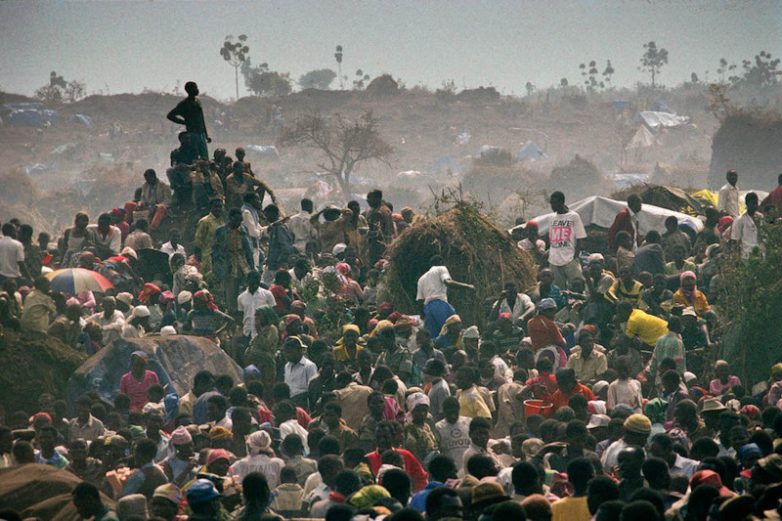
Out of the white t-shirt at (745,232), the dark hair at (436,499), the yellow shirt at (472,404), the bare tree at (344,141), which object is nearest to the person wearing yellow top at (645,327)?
the white t-shirt at (745,232)

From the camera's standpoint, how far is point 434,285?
1745cm

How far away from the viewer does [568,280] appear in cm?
1905

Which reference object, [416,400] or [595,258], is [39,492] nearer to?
[416,400]

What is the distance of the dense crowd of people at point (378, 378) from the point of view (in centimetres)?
961

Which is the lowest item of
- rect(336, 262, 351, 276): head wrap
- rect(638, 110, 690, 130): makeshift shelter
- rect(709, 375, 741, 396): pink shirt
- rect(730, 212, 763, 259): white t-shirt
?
rect(638, 110, 690, 130): makeshift shelter

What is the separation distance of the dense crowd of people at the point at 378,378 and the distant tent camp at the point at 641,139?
199ft

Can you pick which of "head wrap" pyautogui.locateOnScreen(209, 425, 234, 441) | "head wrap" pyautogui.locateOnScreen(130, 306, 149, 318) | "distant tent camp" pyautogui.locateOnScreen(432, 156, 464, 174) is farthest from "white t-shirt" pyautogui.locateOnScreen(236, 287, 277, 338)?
"distant tent camp" pyautogui.locateOnScreen(432, 156, 464, 174)

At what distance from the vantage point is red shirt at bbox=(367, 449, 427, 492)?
11172 mm

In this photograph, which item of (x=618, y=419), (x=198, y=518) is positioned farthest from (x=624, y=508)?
(x=618, y=419)

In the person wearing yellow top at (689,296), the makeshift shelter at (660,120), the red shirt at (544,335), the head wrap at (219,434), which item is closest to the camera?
the head wrap at (219,434)

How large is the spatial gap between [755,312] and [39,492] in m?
9.52

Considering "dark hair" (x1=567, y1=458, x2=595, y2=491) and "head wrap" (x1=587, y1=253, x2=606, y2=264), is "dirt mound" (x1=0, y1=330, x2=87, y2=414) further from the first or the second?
"dark hair" (x1=567, y1=458, x2=595, y2=491)

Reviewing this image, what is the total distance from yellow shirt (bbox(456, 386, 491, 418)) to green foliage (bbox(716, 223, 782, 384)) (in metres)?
4.30

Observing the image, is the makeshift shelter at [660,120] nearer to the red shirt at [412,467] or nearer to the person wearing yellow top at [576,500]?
the red shirt at [412,467]
